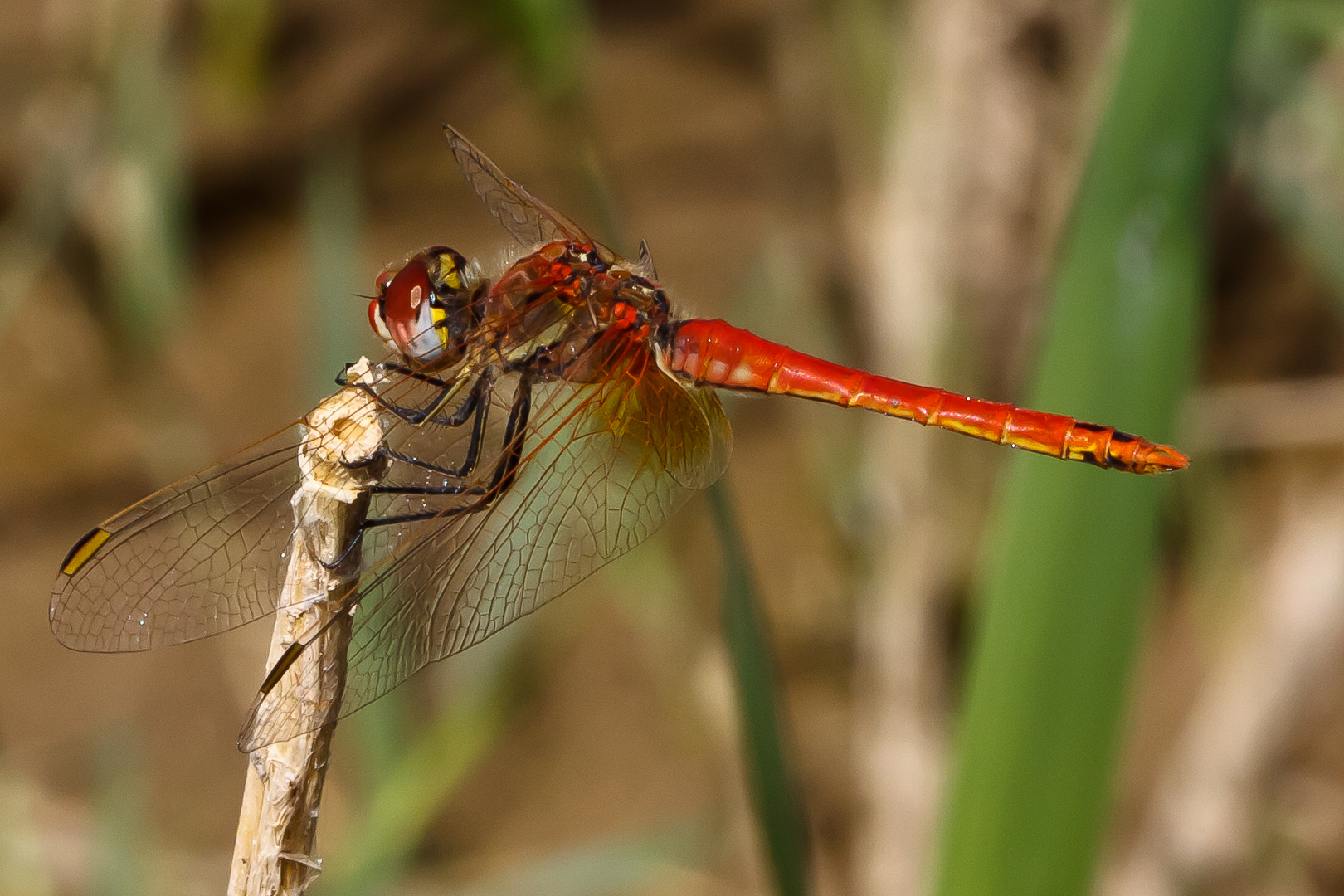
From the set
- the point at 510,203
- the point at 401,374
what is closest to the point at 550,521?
the point at 401,374

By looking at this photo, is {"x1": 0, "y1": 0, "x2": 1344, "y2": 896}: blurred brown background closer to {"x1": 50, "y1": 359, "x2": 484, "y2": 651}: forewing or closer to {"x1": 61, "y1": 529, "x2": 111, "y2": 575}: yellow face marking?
{"x1": 50, "y1": 359, "x2": 484, "y2": 651}: forewing

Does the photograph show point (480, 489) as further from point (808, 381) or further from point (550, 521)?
point (808, 381)

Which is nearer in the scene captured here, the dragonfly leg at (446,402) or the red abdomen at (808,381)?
the dragonfly leg at (446,402)

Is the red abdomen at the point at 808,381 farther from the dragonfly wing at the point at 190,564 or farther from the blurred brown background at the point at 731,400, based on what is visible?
the dragonfly wing at the point at 190,564

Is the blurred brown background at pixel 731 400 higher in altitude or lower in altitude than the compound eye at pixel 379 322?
higher

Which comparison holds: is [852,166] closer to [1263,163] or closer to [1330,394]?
[1263,163]

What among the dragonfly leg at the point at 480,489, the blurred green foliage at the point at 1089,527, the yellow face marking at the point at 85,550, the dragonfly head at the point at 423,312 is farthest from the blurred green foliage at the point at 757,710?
the yellow face marking at the point at 85,550
